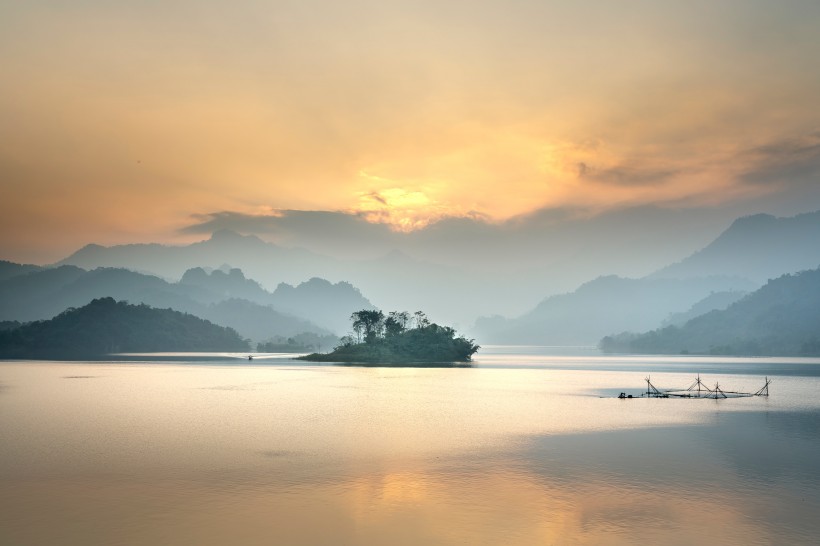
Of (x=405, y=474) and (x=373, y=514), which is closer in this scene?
(x=373, y=514)

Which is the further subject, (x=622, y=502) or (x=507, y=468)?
(x=507, y=468)

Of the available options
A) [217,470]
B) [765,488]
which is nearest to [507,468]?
[765,488]

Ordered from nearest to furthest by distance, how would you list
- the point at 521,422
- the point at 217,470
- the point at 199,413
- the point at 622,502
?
1. the point at 622,502
2. the point at 217,470
3. the point at 521,422
4. the point at 199,413

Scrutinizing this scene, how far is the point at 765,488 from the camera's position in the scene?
40.0 metres

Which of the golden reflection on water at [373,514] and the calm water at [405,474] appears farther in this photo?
the calm water at [405,474]

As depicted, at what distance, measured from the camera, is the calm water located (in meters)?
30.9

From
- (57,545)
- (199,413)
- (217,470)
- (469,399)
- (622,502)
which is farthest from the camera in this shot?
(469,399)

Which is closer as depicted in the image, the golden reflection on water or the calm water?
the golden reflection on water

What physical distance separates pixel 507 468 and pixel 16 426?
56077mm

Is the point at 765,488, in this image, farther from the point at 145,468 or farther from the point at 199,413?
the point at 199,413

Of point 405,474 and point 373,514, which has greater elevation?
point 405,474

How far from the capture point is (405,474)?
43.4 m

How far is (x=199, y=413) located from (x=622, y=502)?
59624 mm

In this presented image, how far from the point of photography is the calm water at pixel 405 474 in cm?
3088
